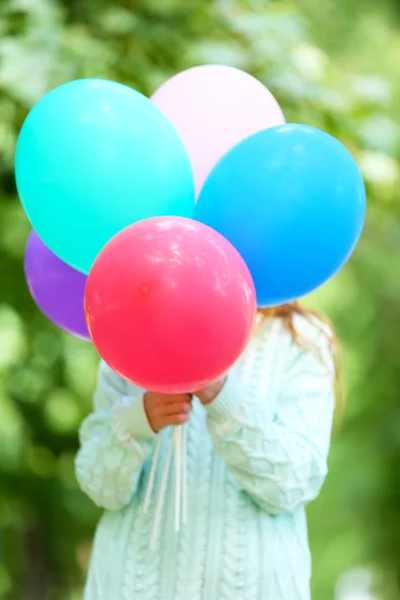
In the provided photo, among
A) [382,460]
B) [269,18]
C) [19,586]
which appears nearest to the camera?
[269,18]

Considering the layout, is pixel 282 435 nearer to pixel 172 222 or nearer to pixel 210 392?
pixel 210 392

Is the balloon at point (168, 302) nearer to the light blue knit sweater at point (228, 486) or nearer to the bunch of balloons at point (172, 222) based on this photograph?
the bunch of balloons at point (172, 222)

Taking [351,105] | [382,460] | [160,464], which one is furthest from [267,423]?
[382,460]

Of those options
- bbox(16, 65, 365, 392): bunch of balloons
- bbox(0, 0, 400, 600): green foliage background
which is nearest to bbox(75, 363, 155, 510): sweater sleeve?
bbox(16, 65, 365, 392): bunch of balloons

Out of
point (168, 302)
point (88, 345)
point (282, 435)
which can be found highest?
point (168, 302)

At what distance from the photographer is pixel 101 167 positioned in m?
1.07

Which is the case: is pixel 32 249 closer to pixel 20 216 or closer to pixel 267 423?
pixel 267 423

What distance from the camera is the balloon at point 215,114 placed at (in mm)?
1208

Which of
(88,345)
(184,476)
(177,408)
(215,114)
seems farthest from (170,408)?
(88,345)

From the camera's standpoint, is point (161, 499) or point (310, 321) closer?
point (161, 499)

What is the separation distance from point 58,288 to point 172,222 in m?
0.33

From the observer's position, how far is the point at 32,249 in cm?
130

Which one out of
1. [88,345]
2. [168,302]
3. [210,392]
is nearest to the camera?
[168,302]

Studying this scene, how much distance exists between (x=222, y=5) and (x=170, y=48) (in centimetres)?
17
